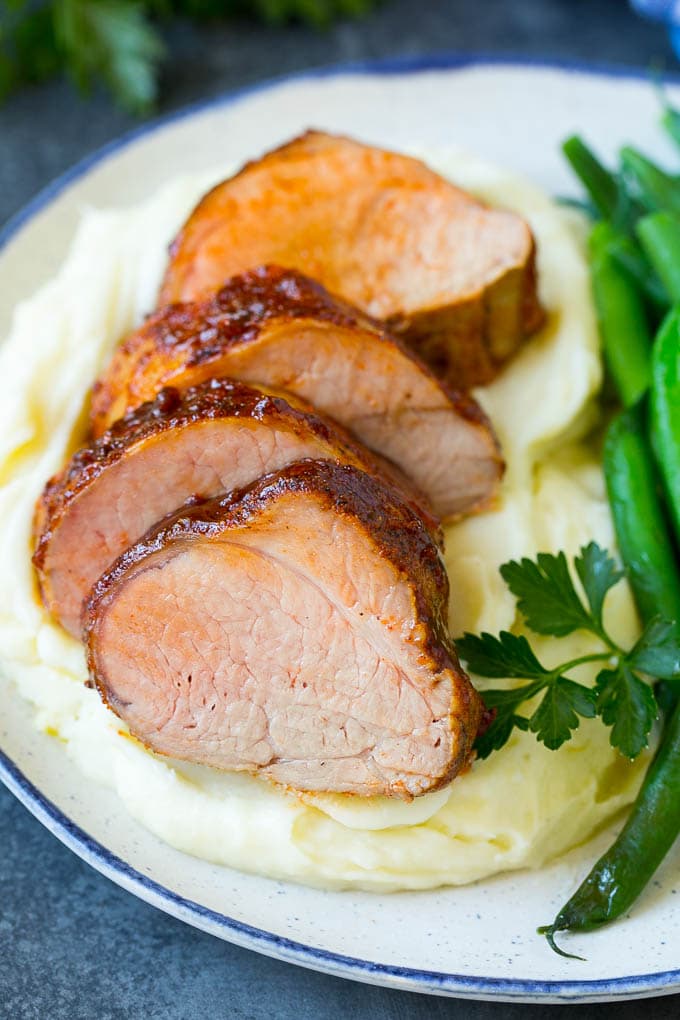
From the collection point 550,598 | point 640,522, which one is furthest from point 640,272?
point 550,598

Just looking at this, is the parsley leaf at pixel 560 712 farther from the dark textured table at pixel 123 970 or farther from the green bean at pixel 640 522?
the dark textured table at pixel 123 970

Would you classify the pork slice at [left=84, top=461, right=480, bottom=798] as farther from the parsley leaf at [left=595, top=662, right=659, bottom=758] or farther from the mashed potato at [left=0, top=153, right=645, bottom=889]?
the parsley leaf at [left=595, top=662, right=659, bottom=758]

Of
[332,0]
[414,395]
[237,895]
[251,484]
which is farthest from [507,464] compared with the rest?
[332,0]

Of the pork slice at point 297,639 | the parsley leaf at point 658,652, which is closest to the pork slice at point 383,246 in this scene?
the pork slice at point 297,639

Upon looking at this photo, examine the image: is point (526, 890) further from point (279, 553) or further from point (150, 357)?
point (150, 357)

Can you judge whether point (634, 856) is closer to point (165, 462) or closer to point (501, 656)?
point (501, 656)

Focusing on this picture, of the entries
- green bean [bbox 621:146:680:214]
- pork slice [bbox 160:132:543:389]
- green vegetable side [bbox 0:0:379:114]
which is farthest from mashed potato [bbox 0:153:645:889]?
green vegetable side [bbox 0:0:379:114]
